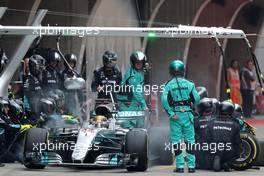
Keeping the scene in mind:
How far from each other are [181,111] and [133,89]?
1843 mm

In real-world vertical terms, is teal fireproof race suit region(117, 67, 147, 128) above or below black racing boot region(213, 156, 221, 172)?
above

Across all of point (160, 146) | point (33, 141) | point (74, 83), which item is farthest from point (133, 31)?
point (33, 141)

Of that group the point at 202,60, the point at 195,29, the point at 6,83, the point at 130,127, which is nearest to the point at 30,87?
the point at 6,83

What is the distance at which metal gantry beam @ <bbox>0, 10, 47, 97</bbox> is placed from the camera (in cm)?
1612

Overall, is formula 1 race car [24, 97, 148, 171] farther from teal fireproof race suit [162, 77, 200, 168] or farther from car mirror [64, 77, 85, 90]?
car mirror [64, 77, 85, 90]

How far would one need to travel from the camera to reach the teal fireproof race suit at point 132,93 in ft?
50.6

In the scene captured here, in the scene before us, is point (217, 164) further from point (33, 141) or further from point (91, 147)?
point (33, 141)

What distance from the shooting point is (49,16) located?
72.0ft

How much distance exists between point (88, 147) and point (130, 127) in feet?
4.08

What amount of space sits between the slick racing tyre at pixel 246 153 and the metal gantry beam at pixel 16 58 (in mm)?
4161

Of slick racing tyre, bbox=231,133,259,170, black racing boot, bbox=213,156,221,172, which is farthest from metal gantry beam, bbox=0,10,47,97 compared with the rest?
slick racing tyre, bbox=231,133,259,170

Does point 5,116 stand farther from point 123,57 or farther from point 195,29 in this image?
point 123,57

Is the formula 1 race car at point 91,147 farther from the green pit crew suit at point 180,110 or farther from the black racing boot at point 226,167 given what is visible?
the black racing boot at point 226,167

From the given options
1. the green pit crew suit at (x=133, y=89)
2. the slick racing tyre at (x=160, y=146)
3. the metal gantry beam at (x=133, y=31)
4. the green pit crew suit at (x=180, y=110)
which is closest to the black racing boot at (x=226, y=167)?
the green pit crew suit at (x=180, y=110)
